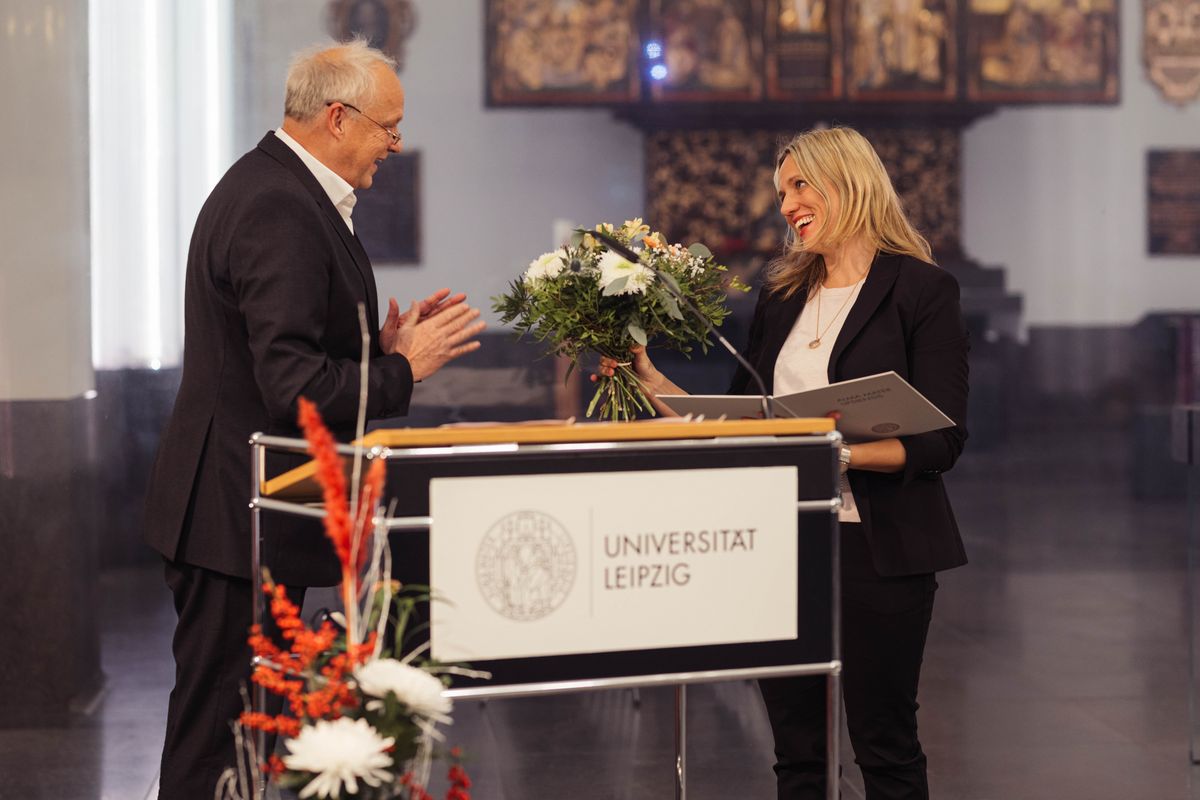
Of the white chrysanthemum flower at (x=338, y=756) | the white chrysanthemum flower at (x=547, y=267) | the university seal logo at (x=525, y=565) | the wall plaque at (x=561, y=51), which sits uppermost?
the wall plaque at (x=561, y=51)

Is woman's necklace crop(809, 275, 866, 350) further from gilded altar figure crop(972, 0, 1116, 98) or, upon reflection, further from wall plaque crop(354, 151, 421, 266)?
gilded altar figure crop(972, 0, 1116, 98)

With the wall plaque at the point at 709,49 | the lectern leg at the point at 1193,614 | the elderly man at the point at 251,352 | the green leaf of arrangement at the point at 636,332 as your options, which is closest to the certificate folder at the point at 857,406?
the green leaf of arrangement at the point at 636,332

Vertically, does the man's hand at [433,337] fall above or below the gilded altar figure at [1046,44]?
below

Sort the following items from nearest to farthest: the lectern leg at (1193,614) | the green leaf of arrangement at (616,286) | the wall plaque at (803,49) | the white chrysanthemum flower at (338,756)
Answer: the white chrysanthemum flower at (338,756) < the green leaf of arrangement at (616,286) < the lectern leg at (1193,614) < the wall plaque at (803,49)

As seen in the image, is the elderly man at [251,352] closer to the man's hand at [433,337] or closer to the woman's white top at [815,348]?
the man's hand at [433,337]

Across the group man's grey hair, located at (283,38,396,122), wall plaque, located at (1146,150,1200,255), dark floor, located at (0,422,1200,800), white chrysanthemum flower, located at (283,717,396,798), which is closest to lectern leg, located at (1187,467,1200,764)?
dark floor, located at (0,422,1200,800)

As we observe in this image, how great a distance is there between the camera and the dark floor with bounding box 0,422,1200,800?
3715 mm

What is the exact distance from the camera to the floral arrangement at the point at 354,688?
1553mm

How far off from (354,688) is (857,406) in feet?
3.26

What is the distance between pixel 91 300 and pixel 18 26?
0.86 meters

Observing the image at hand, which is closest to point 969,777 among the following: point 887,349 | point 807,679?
point 807,679

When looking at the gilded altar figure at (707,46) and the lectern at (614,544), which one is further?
the gilded altar figure at (707,46)

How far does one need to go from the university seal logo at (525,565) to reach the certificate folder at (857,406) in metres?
0.49

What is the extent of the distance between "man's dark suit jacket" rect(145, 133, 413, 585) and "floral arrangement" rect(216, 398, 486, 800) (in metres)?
0.53
